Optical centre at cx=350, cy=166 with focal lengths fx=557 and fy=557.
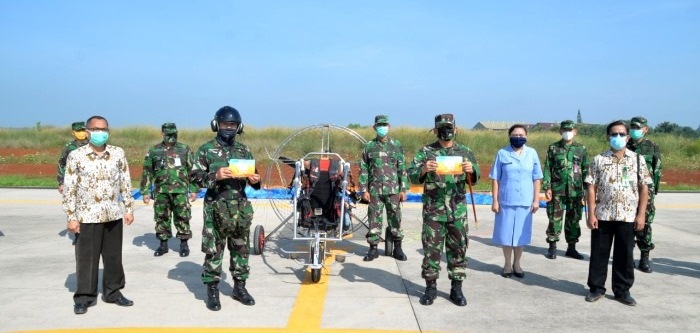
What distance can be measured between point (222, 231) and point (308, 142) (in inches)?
803

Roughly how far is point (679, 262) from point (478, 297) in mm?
3779

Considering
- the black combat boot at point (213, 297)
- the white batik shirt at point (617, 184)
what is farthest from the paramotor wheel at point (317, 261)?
the white batik shirt at point (617, 184)

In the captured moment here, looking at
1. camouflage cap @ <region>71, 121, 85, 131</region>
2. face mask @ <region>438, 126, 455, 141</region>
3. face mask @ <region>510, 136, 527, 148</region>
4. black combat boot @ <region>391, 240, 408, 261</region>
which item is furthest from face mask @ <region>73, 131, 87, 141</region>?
face mask @ <region>510, 136, 527, 148</region>

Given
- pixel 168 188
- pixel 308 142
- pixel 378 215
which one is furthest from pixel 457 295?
pixel 308 142

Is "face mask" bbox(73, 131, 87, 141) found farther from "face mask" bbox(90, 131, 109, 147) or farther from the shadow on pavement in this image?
the shadow on pavement

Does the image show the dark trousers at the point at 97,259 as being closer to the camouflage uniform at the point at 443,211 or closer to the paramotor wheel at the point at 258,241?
the paramotor wheel at the point at 258,241

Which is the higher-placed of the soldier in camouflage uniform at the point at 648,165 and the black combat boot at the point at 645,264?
the soldier in camouflage uniform at the point at 648,165

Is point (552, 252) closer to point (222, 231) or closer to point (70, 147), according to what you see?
point (222, 231)

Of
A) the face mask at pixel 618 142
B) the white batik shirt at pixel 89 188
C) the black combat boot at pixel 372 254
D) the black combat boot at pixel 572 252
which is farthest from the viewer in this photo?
the black combat boot at pixel 572 252

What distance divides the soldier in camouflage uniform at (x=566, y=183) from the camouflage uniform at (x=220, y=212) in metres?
4.56

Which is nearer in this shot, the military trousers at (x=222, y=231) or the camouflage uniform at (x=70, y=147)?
the military trousers at (x=222, y=231)

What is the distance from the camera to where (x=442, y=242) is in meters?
5.82

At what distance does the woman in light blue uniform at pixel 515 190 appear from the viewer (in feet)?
22.5

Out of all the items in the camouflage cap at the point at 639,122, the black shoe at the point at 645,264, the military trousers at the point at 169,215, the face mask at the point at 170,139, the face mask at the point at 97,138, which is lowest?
the black shoe at the point at 645,264
